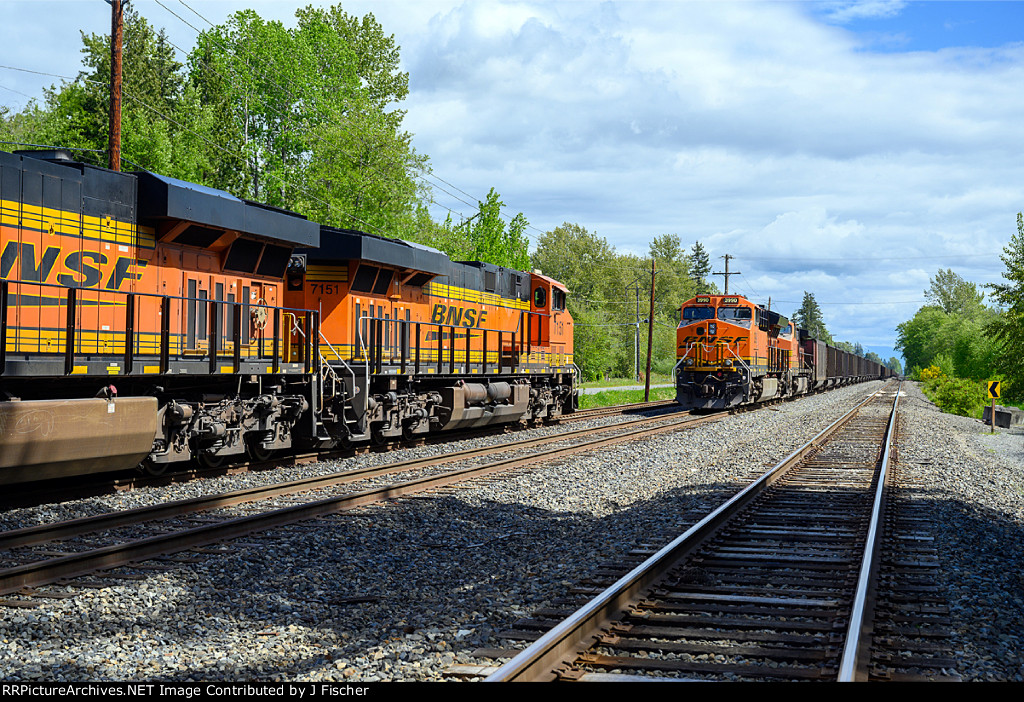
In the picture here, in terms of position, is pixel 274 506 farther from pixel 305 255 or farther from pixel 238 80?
pixel 238 80

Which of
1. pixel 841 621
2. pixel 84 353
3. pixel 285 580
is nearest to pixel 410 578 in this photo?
pixel 285 580

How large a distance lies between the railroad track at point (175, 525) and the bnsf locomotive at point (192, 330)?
3.81 feet

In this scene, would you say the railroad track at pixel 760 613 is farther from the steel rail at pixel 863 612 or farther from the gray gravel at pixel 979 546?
the gray gravel at pixel 979 546

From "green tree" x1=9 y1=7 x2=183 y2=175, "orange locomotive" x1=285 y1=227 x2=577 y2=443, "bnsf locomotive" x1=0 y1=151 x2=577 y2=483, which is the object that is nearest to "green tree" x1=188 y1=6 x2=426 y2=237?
"green tree" x1=9 y1=7 x2=183 y2=175

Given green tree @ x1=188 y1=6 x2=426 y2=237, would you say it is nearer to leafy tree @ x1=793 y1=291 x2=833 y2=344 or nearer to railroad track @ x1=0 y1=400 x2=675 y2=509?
railroad track @ x1=0 y1=400 x2=675 y2=509

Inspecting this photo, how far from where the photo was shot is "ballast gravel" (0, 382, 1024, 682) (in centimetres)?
455

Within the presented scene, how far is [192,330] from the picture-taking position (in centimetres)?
1115

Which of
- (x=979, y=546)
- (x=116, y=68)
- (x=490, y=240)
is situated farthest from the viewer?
(x=490, y=240)

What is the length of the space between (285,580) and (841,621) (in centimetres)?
385

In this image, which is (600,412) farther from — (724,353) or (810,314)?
(810,314)

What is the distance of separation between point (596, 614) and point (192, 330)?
7935 mm

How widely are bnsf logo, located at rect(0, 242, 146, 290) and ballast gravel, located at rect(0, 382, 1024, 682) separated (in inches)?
98.5

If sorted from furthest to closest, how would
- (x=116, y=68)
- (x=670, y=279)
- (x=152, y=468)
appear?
(x=670, y=279) → (x=116, y=68) → (x=152, y=468)

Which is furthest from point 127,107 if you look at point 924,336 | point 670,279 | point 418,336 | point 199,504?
point 924,336
